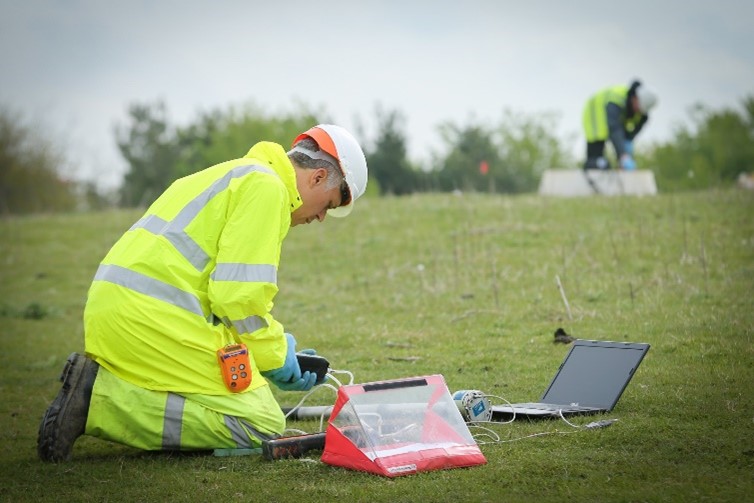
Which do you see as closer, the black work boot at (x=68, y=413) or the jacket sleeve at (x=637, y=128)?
the black work boot at (x=68, y=413)

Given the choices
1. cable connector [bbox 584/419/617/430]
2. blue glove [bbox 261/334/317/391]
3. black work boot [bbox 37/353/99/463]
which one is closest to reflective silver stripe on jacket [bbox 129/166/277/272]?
blue glove [bbox 261/334/317/391]

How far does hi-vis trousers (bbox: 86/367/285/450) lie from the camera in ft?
18.3

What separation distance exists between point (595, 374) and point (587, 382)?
0.08 metres

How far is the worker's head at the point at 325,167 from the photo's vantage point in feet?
18.9

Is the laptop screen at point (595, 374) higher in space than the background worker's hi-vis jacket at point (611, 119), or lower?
lower

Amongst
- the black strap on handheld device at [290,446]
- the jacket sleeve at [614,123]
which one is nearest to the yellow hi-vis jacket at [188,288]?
the black strap on handheld device at [290,446]

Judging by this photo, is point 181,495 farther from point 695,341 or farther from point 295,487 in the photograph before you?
point 695,341

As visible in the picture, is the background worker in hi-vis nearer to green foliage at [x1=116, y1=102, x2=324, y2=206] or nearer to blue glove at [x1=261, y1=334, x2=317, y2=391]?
blue glove at [x1=261, y1=334, x2=317, y2=391]

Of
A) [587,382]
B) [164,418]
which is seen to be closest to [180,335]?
[164,418]

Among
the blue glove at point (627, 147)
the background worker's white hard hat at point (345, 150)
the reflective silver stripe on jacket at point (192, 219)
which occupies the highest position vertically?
the background worker's white hard hat at point (345, 150)

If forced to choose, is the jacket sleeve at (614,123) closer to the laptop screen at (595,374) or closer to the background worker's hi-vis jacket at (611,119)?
the background worker's hi-vis jacket at (611,119)

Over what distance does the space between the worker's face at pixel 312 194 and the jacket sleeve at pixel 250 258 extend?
9.0 inches

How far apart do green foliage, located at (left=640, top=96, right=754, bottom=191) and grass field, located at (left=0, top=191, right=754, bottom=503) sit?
40215 mm

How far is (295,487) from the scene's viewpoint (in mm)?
4824
